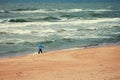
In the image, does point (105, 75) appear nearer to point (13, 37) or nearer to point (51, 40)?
point (51, 40)

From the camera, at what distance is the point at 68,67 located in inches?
654

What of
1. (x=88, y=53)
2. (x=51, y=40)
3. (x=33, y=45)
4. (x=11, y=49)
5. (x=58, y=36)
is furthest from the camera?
(x=58, y=36)

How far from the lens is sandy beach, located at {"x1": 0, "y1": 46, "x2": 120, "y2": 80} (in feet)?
48.0

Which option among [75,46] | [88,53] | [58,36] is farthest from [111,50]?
[58,36]

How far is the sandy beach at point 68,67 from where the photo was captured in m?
14.6

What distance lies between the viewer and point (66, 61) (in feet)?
60.3

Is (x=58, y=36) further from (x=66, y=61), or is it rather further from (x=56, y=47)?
(x=66, y=61)

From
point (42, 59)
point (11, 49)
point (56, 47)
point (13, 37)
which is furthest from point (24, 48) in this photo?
point (42, 59)

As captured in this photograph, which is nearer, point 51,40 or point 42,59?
point 42,59

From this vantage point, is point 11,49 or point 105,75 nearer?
point 105,75

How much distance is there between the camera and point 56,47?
90.4 feet

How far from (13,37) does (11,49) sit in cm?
592

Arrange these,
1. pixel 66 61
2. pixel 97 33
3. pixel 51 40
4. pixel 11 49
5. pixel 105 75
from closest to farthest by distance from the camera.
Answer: pixel 105 75, pixel 66 61, pixel 11 49, pixel 51 40, pixel 97 33

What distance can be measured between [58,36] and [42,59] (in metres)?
14.4
